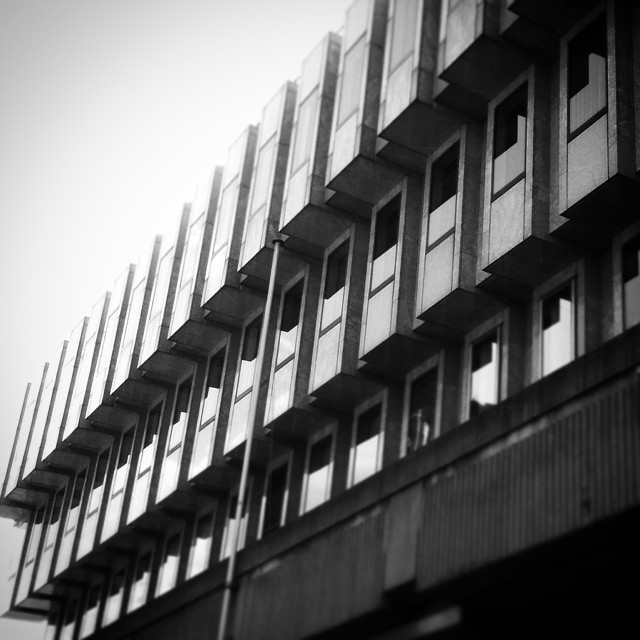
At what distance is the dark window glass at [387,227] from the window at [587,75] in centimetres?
557

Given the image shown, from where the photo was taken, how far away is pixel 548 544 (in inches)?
418

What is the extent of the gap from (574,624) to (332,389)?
12.1 meters

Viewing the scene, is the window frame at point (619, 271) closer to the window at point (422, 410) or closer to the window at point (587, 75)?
the window at point (587, 75)

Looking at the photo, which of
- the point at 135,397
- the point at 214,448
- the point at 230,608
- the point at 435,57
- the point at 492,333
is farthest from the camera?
the point at 135,397

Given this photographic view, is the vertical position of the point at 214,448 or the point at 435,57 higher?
the point at 435,57

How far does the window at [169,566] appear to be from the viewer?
31094 mm

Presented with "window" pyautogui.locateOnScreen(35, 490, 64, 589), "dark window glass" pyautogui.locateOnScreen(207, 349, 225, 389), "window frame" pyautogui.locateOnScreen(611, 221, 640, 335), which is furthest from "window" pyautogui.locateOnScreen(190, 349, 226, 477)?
"window frame" pyautogui.locateOnScreen(611, 221, 640, 335)

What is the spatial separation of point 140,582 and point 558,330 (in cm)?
1956

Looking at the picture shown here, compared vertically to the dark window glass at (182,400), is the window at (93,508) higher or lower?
lower

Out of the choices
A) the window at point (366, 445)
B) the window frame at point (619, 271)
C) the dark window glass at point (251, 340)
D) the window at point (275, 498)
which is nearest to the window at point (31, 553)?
the dark window glass at point (251, 340)

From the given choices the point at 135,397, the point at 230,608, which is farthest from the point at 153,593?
the point at 230,608

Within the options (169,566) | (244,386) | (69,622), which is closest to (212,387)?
(244,386)

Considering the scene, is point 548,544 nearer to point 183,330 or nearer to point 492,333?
point 492,333

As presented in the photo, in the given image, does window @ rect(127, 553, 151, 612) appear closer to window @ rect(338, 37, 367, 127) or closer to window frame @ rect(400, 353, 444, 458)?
window frame @ rect(400, 353, 444, 458)
